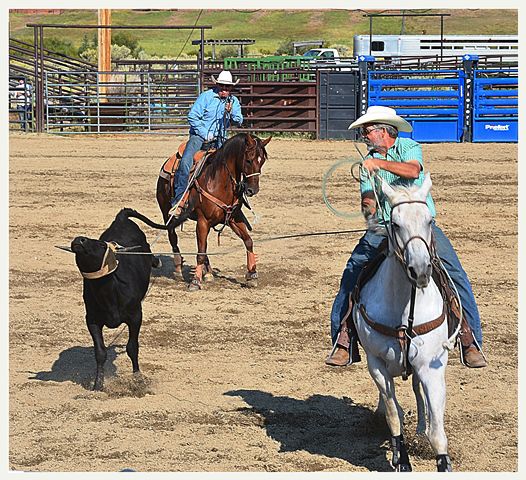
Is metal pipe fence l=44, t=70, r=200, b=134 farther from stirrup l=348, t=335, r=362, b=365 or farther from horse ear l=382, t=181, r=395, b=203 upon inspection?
horse ear l=382, t=181, r=395, b=203

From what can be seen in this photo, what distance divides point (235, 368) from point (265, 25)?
79.5 meters

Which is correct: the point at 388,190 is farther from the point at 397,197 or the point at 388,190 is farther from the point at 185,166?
the point at 185,166

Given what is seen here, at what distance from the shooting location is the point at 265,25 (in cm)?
8494

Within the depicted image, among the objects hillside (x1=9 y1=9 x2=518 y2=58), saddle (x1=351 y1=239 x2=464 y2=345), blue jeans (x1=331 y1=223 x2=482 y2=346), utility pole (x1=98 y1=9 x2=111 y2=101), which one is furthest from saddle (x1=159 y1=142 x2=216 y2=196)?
hillside (x1=9 y1=9 x2=518 y2=58)

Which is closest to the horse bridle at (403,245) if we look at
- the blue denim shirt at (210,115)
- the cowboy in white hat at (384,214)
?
the cowboy in white hat at (384,214)

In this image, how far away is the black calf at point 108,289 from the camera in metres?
6.78

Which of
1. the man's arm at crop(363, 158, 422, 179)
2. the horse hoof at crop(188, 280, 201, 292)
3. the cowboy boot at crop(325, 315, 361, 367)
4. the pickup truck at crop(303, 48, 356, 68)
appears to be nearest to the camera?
the man's arm at crop(363, 158, 422, 179)

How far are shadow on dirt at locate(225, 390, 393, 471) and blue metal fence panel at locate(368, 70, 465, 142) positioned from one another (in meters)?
18.3

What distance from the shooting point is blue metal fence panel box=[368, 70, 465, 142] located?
24984 mm

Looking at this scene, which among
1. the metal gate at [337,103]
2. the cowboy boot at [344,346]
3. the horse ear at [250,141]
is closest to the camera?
the cowboy boot at [344,346]

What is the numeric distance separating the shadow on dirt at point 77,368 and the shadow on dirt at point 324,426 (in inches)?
44.1

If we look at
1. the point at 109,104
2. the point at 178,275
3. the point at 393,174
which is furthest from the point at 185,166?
the point at 109,104

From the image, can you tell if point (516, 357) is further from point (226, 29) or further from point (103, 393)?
point (226, 29)

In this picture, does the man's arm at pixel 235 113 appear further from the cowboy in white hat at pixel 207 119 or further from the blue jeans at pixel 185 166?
the blue jeans at pixel 185 166
